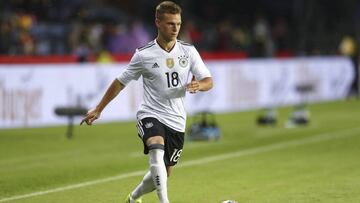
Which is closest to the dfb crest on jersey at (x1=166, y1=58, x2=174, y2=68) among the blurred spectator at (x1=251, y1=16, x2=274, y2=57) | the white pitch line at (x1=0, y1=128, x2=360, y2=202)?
the white pitch line at (x1=0, y1=128, x2=360, y2=202)

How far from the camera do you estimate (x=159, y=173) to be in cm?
836

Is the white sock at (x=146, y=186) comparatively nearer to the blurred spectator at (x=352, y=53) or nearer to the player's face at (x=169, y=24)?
the player's face at (x=169, y=24)

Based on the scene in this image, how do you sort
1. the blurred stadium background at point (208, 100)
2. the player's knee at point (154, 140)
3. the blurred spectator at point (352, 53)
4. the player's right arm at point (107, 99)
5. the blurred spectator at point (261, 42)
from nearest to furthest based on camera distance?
the player's knee at point (154, 140) < the player's right arm at point (107, 99) < the blurred stadium background at point (208, 100) < the blurred spectator at point (261, 42) < the blurred spectator at point (352, 53)

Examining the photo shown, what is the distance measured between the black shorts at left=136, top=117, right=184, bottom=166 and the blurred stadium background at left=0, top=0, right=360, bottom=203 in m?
1.55

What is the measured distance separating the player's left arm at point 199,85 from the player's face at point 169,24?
498 mm

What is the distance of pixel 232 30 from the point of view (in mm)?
33656

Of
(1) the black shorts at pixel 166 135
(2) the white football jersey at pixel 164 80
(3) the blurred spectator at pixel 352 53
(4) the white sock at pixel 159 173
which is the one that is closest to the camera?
(4) the white sock at pixel 159 173

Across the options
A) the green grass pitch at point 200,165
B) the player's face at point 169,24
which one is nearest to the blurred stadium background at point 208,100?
the green grass pitch at point 200,165

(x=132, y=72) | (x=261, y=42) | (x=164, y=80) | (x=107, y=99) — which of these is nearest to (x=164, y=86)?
(x=164, y=80)

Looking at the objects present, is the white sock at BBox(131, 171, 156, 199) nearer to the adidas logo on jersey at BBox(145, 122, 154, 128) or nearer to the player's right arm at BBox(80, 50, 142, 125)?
the adidas logo on jersey at BBox(145, 122, 154, 128)

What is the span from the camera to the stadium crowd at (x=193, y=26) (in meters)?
25.0

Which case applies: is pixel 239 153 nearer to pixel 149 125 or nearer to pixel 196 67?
pixel 196 67

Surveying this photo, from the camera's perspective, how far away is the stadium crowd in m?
25.0

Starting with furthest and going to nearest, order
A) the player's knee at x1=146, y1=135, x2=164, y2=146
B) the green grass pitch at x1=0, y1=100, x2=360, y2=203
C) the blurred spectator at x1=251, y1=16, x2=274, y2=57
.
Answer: the blurred spectator at x1=251, y1=16, x2=274, y2=57
the green grass pitch at x1=0, y1=100, x2=360, y2=203
the player's knee at x1=146, y1=135, x2=164, y2=146
